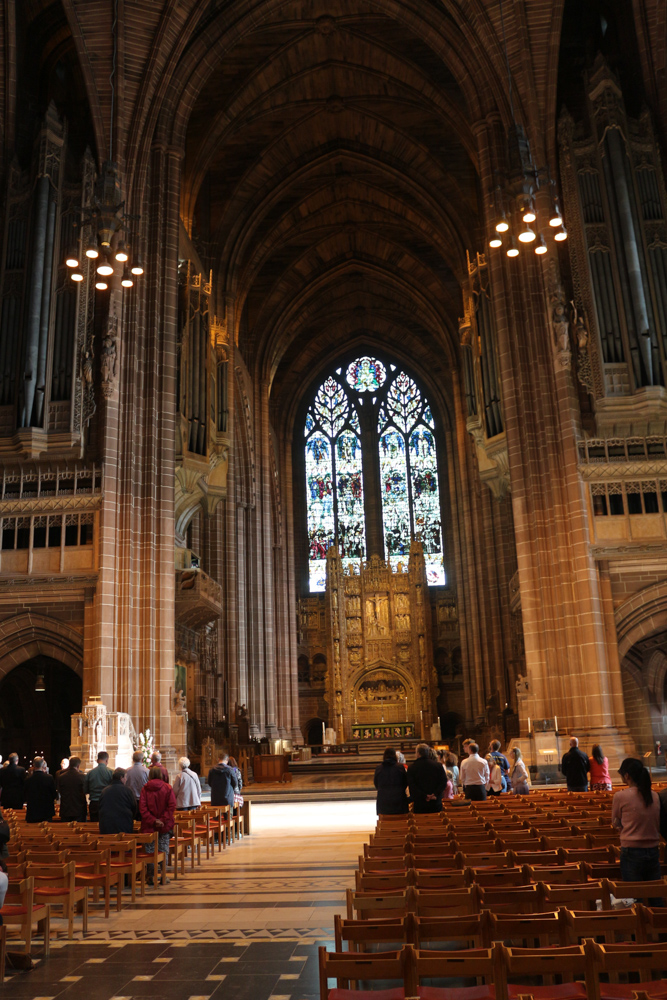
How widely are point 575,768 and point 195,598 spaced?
533 inches

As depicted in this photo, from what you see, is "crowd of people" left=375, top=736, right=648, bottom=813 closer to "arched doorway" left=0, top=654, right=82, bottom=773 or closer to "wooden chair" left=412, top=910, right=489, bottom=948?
"wooden chair" left=412, top=910, right=489, bottom=948

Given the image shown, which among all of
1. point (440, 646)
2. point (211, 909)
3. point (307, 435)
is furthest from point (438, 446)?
point (211, 909)

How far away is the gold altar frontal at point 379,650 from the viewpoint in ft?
120

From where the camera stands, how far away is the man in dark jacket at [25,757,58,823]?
10203 millimetres

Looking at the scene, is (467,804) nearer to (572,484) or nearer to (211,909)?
(211,909)

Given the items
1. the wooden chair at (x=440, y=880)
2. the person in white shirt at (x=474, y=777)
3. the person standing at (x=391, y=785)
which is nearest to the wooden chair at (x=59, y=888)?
the wooden chair at (x=440, y=880)

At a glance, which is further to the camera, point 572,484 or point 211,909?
point 572,484

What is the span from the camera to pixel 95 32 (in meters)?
21.1

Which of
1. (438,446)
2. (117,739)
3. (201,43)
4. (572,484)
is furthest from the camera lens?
(438,446)

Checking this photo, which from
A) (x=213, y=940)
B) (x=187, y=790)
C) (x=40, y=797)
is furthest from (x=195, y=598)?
(x=213, y=940)

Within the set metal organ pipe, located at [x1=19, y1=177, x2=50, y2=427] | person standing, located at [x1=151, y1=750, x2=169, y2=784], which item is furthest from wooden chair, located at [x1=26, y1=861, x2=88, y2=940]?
metal organ pipe, located at [x1=19, y1=177, x2=50, y2=427]

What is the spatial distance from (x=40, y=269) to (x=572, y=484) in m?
Result: 12.9

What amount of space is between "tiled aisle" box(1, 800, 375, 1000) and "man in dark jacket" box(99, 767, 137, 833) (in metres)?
0.77

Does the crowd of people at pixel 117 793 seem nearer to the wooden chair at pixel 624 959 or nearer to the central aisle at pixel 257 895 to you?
the central aisle at pixel 257 895
